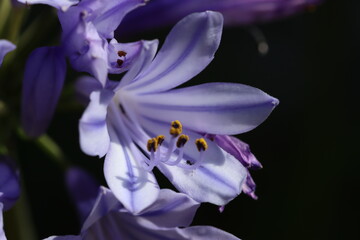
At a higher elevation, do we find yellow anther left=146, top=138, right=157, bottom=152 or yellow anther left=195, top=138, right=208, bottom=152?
A: yellow anther left=195, top=138, right=208, bottom=152

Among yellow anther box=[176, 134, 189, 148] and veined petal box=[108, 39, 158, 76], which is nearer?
veined petal box=[108, 39, 158, 76]

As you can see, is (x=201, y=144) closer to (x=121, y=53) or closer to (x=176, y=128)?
(x=176, y=128)

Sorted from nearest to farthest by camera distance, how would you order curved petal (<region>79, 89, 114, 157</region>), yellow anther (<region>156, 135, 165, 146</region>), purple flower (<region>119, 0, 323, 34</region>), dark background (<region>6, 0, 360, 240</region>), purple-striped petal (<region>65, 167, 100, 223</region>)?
curved petal (<region>79, 89, 114, 157</region>)
yellow anther (<region>156, 135, 165, 146</region>)
purple-striped petal (<region>65, 167, 100, 223</region>)
purple flower (<region>119, 0, 323, 34</region>)
dark background (<region>6, 0, 360, 240</region>)

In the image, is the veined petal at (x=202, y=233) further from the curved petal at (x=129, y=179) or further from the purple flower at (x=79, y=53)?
the purple flower at (x=79, y=53)

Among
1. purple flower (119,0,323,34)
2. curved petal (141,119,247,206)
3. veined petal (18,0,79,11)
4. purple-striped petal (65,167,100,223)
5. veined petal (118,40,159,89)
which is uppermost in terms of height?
veined petal (18,0,79,11)

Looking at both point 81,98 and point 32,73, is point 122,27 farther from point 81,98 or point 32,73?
point 32,73

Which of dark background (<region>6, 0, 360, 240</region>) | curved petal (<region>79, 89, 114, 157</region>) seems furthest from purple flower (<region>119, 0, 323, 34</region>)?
curved petal (<region>79, 89, 114, 157</region>)

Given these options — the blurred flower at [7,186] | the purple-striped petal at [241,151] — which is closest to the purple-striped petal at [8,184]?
the blurred flower at [7,186]

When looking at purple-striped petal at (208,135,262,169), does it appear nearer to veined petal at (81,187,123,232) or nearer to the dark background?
veined petal at (81,187,123,232)
